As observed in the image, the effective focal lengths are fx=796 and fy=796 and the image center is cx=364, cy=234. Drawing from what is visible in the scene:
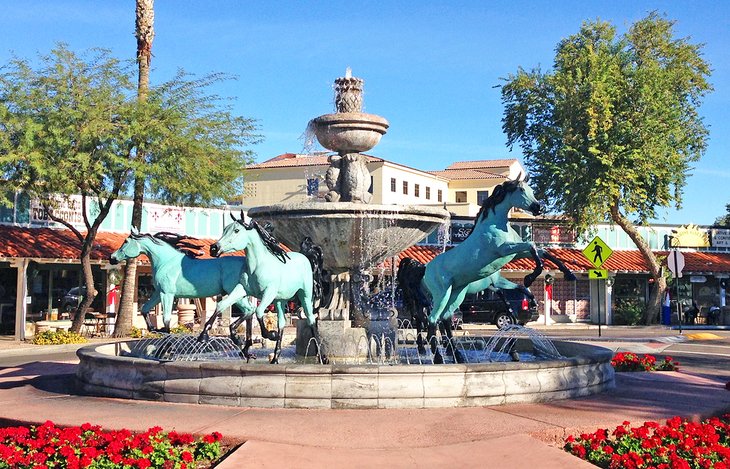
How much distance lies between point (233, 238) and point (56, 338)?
16906 millimetres

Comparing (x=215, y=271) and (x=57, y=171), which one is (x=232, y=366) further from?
(x=57, y=171)

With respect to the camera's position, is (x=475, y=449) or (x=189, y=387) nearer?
(x=475, y=449)

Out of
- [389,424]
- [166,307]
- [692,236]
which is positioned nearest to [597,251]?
[166,307]

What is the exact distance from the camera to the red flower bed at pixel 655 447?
700 cm

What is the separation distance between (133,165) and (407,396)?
1894cm

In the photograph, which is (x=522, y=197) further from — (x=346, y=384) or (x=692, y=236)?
Result: (x=692, y=236)

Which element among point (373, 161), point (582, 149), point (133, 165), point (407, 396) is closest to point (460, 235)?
point (582, 149)

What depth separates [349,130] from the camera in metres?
14.6

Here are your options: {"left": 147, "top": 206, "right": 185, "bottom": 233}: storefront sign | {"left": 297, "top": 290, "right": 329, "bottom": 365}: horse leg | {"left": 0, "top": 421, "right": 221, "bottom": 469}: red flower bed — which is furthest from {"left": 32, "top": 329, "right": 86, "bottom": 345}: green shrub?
{"left": 0, "top": 421, "right": 221, "bottom": 469}: red flower bed

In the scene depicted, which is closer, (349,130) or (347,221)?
(347,221)

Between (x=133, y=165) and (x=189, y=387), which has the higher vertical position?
(x=133, y=165)

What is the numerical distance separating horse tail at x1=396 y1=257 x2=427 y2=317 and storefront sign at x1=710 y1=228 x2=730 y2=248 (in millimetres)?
37385

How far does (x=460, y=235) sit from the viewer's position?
4269cm

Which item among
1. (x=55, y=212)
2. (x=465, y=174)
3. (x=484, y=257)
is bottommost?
(x=484, y=257)
